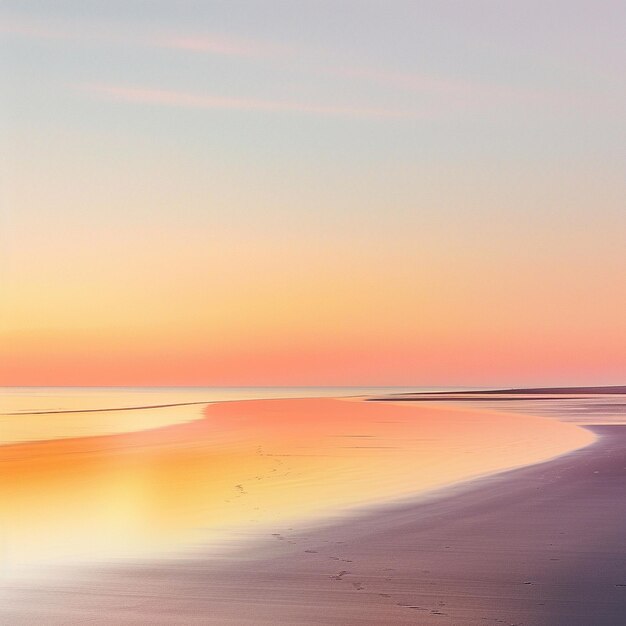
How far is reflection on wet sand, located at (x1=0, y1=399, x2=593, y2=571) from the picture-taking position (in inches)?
488

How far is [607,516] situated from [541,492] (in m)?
2.88

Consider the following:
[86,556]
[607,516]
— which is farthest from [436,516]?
[86,556]

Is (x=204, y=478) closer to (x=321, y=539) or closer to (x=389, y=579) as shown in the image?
(x=321, y=539)

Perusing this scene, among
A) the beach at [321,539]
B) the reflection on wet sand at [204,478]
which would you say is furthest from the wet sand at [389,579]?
the reflection on wet sand at [204,478]

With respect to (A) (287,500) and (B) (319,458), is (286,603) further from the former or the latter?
(B) (319,458)

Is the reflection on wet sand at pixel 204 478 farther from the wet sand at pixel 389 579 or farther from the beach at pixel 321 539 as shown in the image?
the wet sand at pixel 389 579

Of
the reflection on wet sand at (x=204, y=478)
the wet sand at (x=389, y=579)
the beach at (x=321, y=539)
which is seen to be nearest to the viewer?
Result: the wet sand at (x=389, y=579)

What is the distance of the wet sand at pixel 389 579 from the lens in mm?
7922

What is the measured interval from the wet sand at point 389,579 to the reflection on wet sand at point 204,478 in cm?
130

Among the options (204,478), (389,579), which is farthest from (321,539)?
(204,478)

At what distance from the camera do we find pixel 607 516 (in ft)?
44.0

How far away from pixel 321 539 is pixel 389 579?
2.50 meters

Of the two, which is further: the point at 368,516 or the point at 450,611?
the point at 368,516

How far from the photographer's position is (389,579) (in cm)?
930
